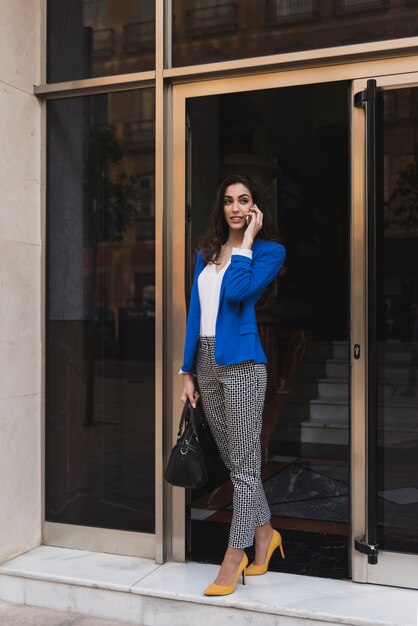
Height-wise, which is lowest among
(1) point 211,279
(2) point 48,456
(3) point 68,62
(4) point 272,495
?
(4) point 272,495

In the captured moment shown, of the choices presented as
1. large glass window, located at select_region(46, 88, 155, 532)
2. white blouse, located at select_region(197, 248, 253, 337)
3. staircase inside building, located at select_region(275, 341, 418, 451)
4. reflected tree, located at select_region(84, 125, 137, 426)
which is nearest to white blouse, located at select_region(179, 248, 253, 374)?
white blouse, located at select_region(197, 248, 253, 337)

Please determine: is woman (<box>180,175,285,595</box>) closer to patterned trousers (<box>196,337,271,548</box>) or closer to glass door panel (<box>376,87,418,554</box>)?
patterned trousers (<box>196,337,271,548</box>)

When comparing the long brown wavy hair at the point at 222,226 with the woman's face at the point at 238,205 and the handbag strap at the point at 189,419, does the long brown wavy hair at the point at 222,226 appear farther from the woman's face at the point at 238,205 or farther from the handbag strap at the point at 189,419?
the handbag strap at the point at 189,419

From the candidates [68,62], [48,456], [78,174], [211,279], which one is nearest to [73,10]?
[68,62]

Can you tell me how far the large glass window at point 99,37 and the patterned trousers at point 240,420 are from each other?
1.56 m

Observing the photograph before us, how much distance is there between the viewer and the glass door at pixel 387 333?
3164 mm

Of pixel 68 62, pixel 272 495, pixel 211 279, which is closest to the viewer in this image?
pixel 211 279

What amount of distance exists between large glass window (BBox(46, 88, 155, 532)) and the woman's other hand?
40 centimetres

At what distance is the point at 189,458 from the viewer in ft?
10.1

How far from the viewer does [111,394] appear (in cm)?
379

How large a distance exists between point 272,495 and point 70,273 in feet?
6.87

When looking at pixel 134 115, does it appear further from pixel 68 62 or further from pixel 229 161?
pixel 229 161

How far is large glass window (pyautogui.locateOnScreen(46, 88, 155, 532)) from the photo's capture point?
145 inches

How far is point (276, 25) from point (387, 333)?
1.53 metres
